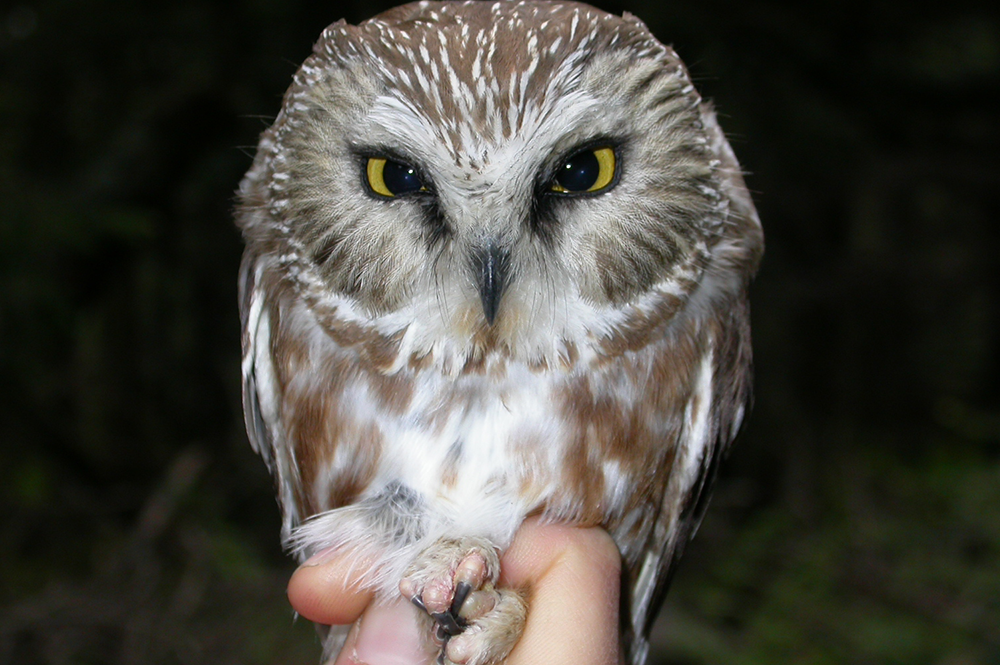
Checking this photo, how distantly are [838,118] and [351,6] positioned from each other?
2.59 metres

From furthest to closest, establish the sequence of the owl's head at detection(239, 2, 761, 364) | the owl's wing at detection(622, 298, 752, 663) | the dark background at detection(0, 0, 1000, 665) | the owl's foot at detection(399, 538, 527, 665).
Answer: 1. the dark background at detection(0, 0, 1000, 665)
2. the owl's wing at detection(622, 298, 752, 663)
3. the owl's foot at detection(399, 538, 527, 665)
4. the owl's head at detection(239, 2, 761, 364)

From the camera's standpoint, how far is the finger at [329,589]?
178cm

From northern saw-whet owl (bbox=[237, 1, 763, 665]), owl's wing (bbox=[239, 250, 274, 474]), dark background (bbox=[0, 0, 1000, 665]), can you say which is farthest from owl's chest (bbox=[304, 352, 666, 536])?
dark background (bbox=[0, 0, 1000, 665])

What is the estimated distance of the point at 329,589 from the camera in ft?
5.89

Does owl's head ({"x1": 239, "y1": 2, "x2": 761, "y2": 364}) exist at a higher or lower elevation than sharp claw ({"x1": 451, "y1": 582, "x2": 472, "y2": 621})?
higher

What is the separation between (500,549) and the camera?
69.2 inches

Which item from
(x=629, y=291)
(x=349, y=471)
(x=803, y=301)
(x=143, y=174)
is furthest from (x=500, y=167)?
(x=803, y=301)

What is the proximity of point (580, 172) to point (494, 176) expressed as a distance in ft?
0.68

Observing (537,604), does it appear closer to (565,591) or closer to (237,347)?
(565,591)

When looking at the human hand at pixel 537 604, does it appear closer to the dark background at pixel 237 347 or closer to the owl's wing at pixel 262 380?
the owl's wing at pixel 262 380

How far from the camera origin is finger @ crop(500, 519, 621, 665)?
1.59 m

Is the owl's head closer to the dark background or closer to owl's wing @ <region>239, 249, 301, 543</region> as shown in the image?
owl's wing @ <region>239, 249, 301, 543</region>

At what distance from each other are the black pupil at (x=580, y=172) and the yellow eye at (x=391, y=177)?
286 millimetres

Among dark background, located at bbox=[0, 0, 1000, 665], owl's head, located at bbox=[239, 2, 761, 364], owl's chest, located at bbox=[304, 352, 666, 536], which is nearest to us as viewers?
owl's head, located at bbox=[239, 2, 761, 364]
